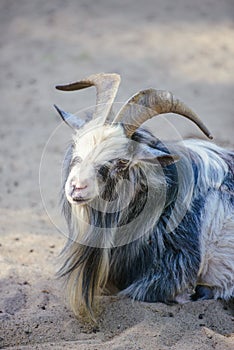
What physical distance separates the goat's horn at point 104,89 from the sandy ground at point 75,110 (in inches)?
56.4

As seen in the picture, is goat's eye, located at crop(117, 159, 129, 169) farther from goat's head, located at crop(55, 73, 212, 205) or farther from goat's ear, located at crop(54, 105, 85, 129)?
goat's ear, located at crop(54, 105, 85, 129)

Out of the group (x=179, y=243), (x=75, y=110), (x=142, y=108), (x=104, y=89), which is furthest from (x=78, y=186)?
(x=75, y=110)

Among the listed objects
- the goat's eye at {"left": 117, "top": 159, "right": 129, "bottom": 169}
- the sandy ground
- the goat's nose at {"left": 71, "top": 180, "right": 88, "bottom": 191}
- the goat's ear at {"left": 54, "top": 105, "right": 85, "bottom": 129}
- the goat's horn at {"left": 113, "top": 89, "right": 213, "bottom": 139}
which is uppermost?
the goat's horn at {"left": 113, "top": 89, "right": 213, "bottom": 139}

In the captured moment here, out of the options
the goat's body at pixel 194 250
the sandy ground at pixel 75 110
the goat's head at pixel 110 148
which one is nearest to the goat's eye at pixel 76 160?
the goat's head at pixel 110 148

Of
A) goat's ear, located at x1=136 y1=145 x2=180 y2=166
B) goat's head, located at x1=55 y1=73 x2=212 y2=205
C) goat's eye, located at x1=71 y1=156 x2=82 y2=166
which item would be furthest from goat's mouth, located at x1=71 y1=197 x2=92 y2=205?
goat's ear, located at x1=136 y1=145 x2=180 y2=166

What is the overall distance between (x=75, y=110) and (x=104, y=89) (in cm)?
459

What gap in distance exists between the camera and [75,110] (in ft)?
30.9

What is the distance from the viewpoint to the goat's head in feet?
14.3

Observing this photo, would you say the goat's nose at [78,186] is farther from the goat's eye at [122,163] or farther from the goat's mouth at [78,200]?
the goat's eye at [122,163]

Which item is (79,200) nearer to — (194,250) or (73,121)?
(73,121)

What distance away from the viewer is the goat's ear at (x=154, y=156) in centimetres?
452

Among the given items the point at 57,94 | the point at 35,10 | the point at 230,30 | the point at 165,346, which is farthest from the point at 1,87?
the point at 165,346

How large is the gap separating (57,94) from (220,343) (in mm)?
6156

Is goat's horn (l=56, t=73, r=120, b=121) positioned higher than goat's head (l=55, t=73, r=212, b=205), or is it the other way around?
goat's horn (l=56, t=73, r=120, b=121)
